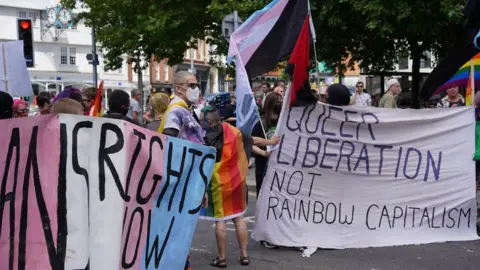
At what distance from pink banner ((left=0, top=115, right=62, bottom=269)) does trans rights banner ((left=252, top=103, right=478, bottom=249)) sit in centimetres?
357

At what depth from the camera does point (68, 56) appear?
5462 centimetres

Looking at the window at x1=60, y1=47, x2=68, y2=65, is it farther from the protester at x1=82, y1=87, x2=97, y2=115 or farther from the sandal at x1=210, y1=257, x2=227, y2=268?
the sandal at x1=210, y1=257, x2=227, y2=268

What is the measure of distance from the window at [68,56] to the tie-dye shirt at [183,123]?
164 ft

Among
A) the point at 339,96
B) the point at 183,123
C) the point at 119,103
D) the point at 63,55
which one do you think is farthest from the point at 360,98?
the point at 63,55

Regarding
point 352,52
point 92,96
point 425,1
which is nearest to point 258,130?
point 92,96

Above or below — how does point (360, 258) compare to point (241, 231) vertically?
below

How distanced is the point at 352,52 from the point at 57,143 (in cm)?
1940

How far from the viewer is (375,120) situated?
24.4ft

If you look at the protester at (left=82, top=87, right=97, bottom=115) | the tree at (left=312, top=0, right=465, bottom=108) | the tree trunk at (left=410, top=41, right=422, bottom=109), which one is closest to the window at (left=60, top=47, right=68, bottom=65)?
the tree at (left=312, top=0, right=465, bottom=108)

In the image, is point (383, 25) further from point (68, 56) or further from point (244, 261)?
point (68, 56)

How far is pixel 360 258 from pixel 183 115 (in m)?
2.41

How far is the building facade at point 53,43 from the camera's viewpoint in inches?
2031

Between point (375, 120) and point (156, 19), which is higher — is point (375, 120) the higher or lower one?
the lower one

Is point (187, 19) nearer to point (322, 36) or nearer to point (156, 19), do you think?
point (156, 19)
